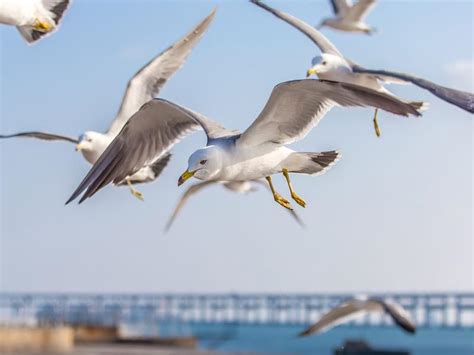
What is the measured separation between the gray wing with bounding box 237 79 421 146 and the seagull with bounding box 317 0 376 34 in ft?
29.8

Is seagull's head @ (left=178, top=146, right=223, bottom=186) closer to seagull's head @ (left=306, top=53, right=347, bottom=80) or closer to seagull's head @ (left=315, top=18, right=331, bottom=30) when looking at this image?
seagull's head @ (left=306, top=53, right=347, bottom=80)

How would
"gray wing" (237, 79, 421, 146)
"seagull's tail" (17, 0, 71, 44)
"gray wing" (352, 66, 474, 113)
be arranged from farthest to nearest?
"seagull's tail" (17, 0, 71, 44), "gray wing" (237, 79, 421, 146), "gray wing" (352, 66, 474, 113)

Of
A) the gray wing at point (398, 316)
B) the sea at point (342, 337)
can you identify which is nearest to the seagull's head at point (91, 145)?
the gray wing at point (398, 316)

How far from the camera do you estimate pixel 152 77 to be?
40.3 feet

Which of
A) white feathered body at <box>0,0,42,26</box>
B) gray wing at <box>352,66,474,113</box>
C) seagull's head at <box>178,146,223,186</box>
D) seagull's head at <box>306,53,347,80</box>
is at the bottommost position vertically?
seagull's head at <box>178,146,223,186</box>

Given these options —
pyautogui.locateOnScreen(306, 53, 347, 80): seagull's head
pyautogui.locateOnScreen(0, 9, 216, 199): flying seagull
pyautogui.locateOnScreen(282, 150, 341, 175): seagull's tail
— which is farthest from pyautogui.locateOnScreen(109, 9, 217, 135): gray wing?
pyautogui.locateOnScreen(282, 150, 341, 175): seagull's tail

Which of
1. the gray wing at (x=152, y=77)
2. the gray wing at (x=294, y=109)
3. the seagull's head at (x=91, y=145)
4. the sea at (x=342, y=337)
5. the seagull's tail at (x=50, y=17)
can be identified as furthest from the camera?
the sea at (x=342, y=337)

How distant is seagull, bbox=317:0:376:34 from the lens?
17.4m

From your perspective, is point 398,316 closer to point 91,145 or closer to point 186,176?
point 91,145

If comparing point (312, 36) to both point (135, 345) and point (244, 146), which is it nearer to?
point (244, 146)

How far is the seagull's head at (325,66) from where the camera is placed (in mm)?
10844

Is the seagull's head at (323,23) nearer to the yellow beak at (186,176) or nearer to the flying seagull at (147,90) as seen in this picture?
the flying seagull at (147,90)

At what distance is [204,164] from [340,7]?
1084 cm

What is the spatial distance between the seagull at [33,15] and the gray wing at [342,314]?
16.9 feet
